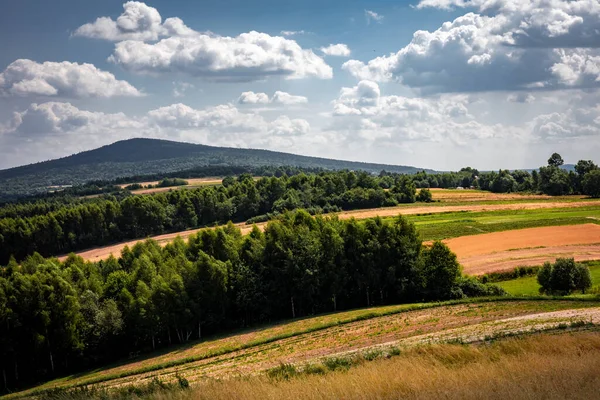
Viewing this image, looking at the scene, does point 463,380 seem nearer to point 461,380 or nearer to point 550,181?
point 461,380

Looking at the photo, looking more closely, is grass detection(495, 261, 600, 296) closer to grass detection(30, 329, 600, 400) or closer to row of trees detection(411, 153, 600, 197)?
grass detection(30, 329, 600, 400)

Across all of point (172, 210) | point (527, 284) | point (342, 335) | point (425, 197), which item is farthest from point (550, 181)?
point (342, 335)

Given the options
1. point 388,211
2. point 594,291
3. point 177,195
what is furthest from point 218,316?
point 177,195

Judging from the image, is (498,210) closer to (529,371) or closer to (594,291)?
(594,291)

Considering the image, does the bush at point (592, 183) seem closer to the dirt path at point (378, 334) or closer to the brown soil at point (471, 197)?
the brown soil at point (471, 197)

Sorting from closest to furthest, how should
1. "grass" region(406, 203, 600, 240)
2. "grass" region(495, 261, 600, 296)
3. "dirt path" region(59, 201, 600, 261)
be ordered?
"grass" region(495, 261, 600, 296) < "grass" region(406, 203, 600, 240) < "dirt path" region(59, 201, 600, 261)

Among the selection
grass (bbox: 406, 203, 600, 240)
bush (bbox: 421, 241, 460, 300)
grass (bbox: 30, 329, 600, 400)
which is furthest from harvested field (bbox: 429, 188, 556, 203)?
grass (bbox: 30, 329, 600, 400)

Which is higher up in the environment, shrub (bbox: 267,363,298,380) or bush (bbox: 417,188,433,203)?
bush (bbox: 417,188,433,203)
